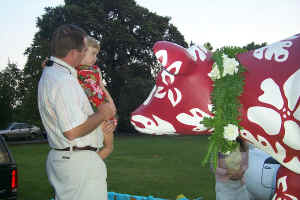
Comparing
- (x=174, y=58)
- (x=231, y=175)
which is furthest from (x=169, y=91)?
(x=231, y=175)

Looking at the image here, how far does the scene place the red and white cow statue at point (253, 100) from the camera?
2148mm

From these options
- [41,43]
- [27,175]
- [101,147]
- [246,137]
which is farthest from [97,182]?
[41,43]

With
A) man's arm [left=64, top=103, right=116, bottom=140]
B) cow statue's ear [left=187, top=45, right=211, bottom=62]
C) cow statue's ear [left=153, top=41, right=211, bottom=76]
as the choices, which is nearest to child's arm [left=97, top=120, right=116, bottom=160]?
man's arm [left=64, top=103, right=116, bottom=140]

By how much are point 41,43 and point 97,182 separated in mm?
17292

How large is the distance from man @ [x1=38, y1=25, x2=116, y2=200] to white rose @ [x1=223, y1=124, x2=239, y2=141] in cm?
77

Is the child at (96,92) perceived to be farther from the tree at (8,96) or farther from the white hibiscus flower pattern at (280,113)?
the tree at (8,96)

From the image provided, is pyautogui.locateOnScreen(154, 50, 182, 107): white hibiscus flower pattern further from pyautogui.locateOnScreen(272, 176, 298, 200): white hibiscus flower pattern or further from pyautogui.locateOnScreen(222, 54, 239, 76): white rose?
pyautogui.locateOnScreen(272, 176, 298, 200): white hibiscus flower pattern

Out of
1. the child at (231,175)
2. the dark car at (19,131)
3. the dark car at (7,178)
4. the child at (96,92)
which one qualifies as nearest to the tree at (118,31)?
the dark car at (19,131)

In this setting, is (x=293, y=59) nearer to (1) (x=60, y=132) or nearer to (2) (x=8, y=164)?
(1) (x=60, y=132)

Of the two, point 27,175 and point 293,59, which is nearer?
point 293,59

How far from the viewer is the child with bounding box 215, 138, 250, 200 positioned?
11.4 ft

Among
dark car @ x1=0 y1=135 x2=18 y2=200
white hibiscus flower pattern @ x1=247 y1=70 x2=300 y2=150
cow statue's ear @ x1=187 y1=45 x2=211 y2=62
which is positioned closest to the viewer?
white hibiscus flower pattern @ x1=247 y1=70 x2=300 y2=150

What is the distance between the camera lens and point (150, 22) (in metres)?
29.4

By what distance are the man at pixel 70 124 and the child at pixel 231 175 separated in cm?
158
